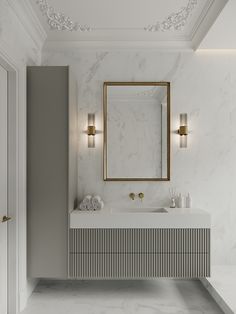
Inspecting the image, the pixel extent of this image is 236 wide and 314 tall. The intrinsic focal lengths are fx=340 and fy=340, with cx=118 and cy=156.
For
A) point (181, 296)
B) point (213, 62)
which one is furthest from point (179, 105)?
point (181, 296)

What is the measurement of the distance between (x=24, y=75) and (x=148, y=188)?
1.75m

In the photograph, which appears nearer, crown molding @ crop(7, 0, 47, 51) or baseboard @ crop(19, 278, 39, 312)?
crown molding @ crop(7, 0, 47, 51)

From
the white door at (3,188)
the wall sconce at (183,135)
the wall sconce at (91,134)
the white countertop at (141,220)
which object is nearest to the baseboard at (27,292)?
the white door at (3,188)

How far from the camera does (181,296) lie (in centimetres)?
329

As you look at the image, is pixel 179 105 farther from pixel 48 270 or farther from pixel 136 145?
pixel 48 270

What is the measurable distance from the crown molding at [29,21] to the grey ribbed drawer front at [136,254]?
1937 millimetres

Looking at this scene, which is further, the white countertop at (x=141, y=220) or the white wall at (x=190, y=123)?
the white wall at (x=190, y=123)

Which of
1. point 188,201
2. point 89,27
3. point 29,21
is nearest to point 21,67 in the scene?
point 29,21

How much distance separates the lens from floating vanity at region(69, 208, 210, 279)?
3197 millimetres

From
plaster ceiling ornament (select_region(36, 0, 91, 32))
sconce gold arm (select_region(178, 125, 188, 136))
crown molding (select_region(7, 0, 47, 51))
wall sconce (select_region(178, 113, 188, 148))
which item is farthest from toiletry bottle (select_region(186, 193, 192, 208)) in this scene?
crown molding (select_region(7, 0, 47, 51))

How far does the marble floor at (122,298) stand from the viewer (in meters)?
2.99

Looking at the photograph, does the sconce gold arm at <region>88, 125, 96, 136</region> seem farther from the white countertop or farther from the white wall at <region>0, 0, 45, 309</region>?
the white countertop

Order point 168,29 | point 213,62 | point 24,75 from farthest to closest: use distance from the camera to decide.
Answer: point 213,62 → point 168,29 → point 24,75

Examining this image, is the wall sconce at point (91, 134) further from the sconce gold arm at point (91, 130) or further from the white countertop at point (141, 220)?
the white countertop at point (141, 220)
